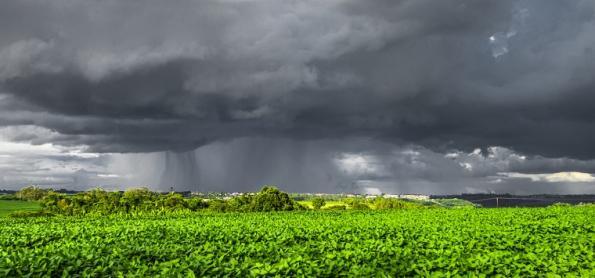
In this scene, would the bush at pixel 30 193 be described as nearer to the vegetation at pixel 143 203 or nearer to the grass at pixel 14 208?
the grass at pixel 14 208

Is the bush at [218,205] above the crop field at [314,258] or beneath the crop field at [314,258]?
beneath

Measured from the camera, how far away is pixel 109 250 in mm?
16422

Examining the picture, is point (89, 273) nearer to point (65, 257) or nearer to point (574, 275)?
point (65, 257)

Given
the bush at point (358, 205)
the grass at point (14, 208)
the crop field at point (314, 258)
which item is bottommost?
the grass at point (14, 208)

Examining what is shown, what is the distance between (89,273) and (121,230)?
555 inches

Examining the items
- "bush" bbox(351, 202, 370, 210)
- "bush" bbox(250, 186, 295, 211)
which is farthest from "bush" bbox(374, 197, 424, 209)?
"bush" bbox(250, 186, 295, 211)

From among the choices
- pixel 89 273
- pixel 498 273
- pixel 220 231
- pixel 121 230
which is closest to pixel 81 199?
pixel 121 230

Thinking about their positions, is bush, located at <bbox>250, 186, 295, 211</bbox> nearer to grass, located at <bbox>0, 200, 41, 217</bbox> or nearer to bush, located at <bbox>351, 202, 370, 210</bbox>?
bush, located at <bbox>351, 202, 370, 210</bbox>

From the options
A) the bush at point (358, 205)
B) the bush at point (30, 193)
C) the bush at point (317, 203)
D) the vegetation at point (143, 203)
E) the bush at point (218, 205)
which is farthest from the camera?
the bush at point (30, 193)

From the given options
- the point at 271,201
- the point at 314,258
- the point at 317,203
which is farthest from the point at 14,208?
the point at 314,258

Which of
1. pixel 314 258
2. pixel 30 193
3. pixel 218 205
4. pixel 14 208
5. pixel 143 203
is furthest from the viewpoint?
pixel 30 193

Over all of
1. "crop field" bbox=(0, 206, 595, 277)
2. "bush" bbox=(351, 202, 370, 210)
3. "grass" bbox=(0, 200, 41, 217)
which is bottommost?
"grass" bbox=(0, 200, 41, 217)

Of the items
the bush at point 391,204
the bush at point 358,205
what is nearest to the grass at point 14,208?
the bush at point 358,205

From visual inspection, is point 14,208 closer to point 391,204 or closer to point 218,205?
point 218,205
